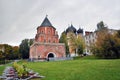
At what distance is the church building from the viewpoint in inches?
1802

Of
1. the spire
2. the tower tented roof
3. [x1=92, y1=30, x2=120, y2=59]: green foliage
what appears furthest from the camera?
the spire

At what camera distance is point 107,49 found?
3866 cm

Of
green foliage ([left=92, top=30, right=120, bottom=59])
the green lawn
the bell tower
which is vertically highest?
the bell tower

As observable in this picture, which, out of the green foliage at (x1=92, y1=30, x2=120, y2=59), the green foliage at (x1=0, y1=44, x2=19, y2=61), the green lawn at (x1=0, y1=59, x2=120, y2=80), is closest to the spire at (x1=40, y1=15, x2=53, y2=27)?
the green foliage at (x1=92, y1=30, x2=120, y2=59)

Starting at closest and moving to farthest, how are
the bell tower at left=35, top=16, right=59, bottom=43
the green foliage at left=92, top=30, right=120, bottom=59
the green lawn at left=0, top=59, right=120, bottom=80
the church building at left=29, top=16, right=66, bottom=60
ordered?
the green lawn at left=0, top=59, right=120, bottom=80, the green foliage at left=92, top=30, right=120, bottom=59, the church building at left=29, top=16, right=66, bottom=60, the bell tower at left=35, top=16, right=59, bottom=43

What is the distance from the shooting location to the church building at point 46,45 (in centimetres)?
4578

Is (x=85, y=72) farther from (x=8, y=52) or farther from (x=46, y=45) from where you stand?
(x=8, y=52)

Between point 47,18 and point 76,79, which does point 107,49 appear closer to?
point 47,18

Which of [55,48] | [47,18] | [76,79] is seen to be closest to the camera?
[76,79]

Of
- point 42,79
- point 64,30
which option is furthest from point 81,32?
point 42,79

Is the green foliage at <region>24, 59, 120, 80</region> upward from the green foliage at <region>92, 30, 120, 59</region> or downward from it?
downward

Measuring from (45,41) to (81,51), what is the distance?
1358 cm

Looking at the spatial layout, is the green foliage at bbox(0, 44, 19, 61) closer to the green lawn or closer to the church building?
the church building

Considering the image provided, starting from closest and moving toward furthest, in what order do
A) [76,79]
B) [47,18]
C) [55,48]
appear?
[76,79], [55,48], [47,18]
